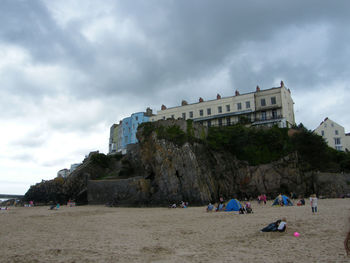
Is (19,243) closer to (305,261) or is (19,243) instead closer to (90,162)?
(305,261)

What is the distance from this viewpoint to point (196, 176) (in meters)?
31.3

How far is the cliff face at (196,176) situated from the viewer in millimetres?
31656

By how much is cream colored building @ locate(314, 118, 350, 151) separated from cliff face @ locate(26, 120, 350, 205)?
2345 cm

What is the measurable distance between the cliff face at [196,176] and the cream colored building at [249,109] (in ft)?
27.0

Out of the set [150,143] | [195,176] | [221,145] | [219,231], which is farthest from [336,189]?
[219,231]

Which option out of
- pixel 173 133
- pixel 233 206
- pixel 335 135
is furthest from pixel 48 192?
pixel 335 135

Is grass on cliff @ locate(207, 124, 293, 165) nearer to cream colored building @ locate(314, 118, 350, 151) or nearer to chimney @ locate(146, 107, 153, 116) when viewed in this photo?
cream colored building @ locate(314, 118, 350, 151)

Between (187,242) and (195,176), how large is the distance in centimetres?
2087

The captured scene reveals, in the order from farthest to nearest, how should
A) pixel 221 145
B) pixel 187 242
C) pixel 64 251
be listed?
pixel 221 145
pixel 187 242
pixel 64 251

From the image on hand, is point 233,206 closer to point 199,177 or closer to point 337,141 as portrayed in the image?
point 199,177

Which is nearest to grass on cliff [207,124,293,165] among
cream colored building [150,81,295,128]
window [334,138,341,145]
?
cream colored building [150,81,295,128]

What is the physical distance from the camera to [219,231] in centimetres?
1279

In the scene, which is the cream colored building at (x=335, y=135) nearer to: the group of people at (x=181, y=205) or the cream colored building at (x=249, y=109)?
the cream colored building at (x=249, y=109)

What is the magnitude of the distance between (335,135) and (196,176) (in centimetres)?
3873
